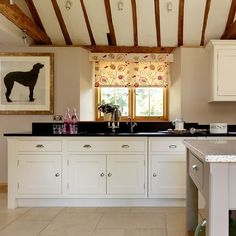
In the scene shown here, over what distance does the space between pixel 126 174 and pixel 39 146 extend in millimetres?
1166

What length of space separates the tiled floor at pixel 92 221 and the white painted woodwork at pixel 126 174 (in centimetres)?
24

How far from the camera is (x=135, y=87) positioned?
568 centimetres

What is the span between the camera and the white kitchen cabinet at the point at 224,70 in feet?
16.0

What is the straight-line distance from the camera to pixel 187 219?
9.01 feet

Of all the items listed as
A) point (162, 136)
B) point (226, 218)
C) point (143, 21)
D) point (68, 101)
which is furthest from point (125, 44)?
point (226, 218)

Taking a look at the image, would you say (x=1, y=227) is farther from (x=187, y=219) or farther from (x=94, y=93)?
(x=94, y=93)

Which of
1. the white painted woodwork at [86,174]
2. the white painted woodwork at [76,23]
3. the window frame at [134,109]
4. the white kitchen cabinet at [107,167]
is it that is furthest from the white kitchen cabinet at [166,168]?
the white painted woodwork at [76,23]

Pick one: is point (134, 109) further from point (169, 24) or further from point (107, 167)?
point (107, 167)

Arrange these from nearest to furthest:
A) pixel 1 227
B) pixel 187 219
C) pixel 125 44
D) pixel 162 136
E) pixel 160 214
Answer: pixel 187 219 < pixel 1 227 < pixel 160 214 < pixel 162 136 < pixel 125 44

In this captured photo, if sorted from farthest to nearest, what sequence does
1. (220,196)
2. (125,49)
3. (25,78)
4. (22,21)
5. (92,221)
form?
(125,49) < (25,78) < (22,21) < (92,221) < (220,196)

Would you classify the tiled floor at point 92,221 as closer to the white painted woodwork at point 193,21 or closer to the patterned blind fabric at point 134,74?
the patterned blind fabric at point 134,74

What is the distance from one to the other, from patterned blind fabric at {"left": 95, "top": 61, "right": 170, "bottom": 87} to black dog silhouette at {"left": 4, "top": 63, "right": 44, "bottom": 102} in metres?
1.07

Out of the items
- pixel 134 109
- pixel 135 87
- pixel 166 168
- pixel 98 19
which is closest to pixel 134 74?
pixel 135 87

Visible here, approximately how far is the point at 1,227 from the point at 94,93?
2955mm
